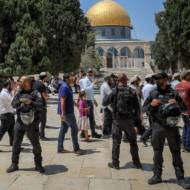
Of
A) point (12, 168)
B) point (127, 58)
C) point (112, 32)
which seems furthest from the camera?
point (112, 32)

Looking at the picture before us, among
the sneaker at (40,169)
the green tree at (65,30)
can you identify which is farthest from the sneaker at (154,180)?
the green tree at (65,30)

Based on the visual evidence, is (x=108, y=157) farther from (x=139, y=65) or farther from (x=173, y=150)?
(x=139, y=65)

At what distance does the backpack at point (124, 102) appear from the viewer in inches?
346

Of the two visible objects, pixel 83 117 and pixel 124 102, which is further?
pixel 83 117

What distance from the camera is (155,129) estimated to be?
7.82 m

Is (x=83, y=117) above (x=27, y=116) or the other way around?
the other way around

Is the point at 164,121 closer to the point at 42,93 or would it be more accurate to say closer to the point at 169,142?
the point at 169,142

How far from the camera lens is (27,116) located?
Answer: 28.1ft

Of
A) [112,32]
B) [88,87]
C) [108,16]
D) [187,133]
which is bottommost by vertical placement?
[187,133]

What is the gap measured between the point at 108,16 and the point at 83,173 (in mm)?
105427

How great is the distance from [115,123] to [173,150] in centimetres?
145

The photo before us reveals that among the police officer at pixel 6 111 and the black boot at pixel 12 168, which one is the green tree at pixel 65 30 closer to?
the police officer at pixel 6 111

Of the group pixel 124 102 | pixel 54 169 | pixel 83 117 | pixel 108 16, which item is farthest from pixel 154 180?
pixel 108 16

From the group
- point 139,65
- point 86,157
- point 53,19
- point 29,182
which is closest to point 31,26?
point 53,19
